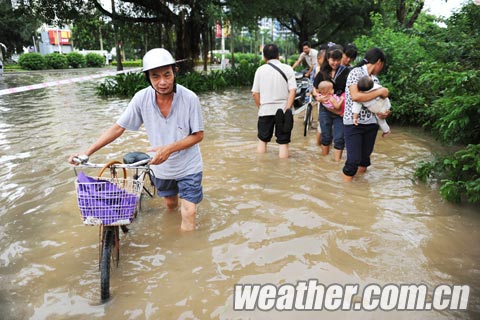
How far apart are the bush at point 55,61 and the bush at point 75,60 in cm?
119

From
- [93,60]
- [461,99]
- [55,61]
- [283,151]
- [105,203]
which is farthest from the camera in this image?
[93,60]

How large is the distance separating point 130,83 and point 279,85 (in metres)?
10.1

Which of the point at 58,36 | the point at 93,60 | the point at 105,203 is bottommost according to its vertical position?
the point at 105,203

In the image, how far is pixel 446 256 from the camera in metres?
3.46

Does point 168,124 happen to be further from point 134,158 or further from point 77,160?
point 77,160

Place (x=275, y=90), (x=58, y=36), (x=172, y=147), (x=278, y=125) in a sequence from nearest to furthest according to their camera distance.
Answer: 1. (x=172, y=147)
2. (x=275, y=90)
3. (x=278, y=125)
4. (x=58, y=36)

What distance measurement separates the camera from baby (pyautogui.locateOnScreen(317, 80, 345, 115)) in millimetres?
5852

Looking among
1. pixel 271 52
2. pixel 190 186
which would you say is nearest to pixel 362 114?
pixel 271 52

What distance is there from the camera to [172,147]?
126 inches

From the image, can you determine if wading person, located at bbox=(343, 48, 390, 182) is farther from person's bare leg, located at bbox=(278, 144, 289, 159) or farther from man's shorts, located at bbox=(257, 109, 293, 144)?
person's bare leg, located at bbox=(278, 144, 289, 159)

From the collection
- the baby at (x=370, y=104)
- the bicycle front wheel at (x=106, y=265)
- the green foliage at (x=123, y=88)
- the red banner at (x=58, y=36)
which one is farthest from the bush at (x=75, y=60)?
the bicycle front wheel at (x=106, y=265)

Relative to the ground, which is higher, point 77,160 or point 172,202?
point 77,160

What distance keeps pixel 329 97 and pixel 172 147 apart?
3412mm

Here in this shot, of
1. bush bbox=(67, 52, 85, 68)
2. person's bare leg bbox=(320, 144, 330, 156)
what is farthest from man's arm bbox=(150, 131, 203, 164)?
bush bbox=(67, 52, 85, 68)
